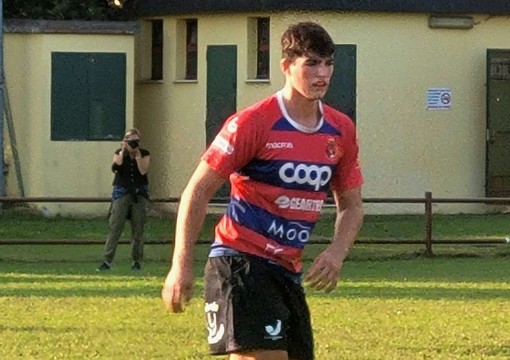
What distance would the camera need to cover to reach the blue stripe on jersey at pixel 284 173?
749 cm

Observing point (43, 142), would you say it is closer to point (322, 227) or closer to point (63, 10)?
point (63, 10)

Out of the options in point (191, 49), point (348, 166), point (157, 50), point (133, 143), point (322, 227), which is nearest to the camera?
point (348, 166)

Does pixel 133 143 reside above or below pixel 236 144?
above

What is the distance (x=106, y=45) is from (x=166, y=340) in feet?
61.6

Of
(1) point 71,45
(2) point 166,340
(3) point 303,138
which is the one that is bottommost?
(2) point 166,340

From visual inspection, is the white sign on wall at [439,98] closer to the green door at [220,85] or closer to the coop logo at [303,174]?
the green door at [220,85]

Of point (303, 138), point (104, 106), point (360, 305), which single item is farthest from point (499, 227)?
point (303, 138)

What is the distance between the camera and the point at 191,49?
1302 inches

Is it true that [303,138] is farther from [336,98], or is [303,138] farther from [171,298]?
[336,98]

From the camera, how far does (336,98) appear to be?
31.6 m

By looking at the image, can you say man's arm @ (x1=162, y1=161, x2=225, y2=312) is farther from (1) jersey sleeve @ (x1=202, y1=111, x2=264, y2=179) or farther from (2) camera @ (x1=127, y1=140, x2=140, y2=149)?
(2) camera @ (x1=127, y1=140, x2=140, y2=149)

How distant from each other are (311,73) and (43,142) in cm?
2474

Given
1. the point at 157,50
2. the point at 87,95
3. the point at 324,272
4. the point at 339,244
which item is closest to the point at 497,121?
the point at 157,50

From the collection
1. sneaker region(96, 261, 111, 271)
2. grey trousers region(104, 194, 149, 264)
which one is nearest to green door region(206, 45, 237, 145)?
sneaker region(96, 261, 111, 271)
